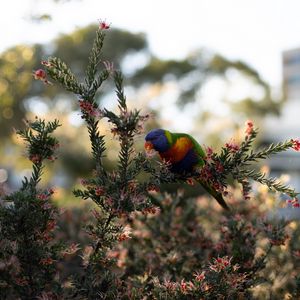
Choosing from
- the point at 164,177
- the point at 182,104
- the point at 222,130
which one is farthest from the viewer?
the point at 182,104

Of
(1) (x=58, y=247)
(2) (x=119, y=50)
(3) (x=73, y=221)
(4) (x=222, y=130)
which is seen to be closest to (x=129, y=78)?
(2) (x=119, y=50)

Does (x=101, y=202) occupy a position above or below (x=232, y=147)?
below

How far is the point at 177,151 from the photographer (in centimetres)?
302

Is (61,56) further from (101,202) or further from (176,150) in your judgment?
(101,202)

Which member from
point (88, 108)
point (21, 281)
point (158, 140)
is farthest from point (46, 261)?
point (158, 140)

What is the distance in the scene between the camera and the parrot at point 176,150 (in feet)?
9.54

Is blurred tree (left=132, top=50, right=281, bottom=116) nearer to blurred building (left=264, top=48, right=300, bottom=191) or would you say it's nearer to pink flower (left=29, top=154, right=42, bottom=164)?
blurred building (left=264, top=48, right=300, bottom=191)

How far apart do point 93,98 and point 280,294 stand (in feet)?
7.70

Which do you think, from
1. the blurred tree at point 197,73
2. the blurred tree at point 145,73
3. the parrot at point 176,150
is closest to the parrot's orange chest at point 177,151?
the parrot at point 176,150

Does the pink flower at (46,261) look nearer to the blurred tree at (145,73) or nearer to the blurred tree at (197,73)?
the blurred tree at (145,73)

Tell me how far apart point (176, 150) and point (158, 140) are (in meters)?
0.15

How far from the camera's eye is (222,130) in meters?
16.9

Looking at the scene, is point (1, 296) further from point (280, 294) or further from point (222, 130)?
point (222, 130)

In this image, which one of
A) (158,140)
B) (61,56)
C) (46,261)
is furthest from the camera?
(61,56)
